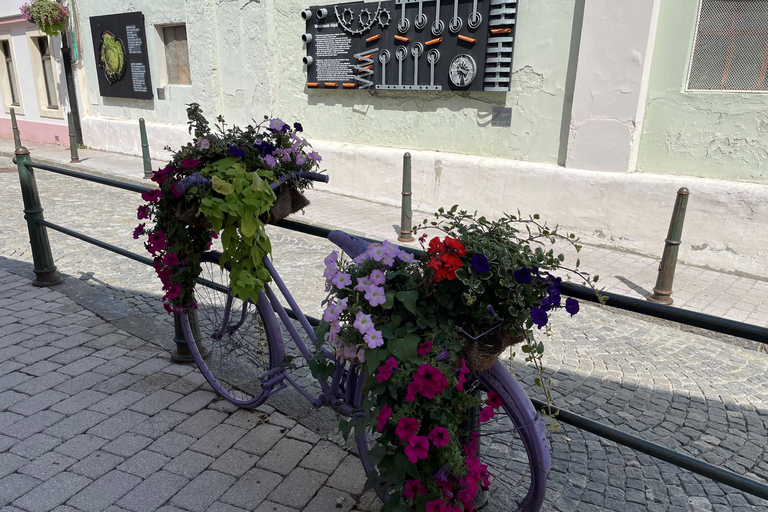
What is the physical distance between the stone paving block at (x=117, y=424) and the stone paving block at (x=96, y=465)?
147mm

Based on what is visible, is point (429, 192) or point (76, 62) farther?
point (76, 62)

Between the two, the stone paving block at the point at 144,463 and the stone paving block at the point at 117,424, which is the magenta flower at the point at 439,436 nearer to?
the stone paving block at the point at 144,463

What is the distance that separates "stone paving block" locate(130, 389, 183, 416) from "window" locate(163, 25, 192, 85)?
10.4 m

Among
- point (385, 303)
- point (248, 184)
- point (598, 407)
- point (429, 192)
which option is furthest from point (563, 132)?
point (385, 303)

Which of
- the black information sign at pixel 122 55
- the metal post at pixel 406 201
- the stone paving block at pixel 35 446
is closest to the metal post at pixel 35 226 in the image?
the stone paving block at pixel 35 446

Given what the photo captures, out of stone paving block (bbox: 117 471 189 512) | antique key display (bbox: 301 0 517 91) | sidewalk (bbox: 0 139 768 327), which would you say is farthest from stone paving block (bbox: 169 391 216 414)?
antique key display (bbox: 301 0 517 91)

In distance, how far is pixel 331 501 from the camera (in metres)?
2.46

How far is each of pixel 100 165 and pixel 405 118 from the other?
7.02 m

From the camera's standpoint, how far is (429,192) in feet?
27.6

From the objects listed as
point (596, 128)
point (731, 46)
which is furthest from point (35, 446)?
point (731, 46)

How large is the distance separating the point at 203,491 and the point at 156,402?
86 centimetres

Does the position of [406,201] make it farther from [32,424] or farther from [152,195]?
[32,424]

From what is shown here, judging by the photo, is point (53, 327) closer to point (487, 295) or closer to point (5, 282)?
point (5, 282)

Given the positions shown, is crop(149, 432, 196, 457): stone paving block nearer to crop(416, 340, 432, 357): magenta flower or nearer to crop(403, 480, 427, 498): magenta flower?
crop(403, 480, 427, 498): magenta flower
